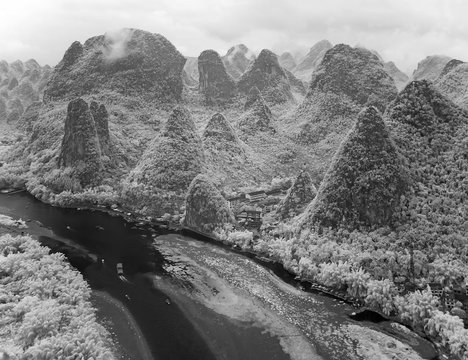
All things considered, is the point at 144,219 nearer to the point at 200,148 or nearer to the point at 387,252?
the point at 200,148

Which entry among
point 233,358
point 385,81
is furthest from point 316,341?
point 385,81

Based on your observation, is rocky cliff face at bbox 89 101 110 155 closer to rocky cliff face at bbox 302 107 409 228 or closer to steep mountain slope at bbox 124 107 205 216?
steep mountain slope at bbox 124 107 205 216

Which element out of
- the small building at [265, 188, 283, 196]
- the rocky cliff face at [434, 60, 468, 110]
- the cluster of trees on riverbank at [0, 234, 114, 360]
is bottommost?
the cluster of trees on riverbank at [0, 234, 114, 360]

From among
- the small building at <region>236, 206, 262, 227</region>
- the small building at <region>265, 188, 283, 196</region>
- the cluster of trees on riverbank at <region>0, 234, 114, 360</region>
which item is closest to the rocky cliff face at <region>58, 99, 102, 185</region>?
the cluster of trees on riverbank at <region>0, 234, 114, 360</region>

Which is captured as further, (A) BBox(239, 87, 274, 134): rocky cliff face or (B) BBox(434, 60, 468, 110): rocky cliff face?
(B) BBox(434, 60, 468, 110): rocky cliff face

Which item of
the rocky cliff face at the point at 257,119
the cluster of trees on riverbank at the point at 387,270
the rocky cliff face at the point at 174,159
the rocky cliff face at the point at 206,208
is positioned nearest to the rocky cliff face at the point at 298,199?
the rocky cliff face at the point at 206,208

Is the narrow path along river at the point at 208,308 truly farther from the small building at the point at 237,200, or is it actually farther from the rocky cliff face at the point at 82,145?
the rocky cliff face at the point at 82,145
